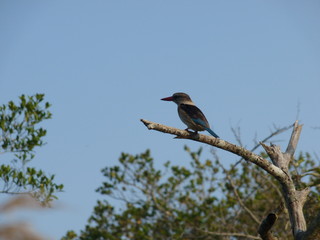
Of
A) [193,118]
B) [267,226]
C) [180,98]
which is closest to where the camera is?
[267,226]

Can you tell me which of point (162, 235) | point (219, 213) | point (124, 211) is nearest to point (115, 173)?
point (124, 211)

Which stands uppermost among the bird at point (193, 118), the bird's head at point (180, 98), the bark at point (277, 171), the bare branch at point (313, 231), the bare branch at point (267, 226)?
the bird's head at point (180, 98)

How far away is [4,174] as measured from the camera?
6859mm

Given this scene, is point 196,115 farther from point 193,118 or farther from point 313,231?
point 313,231

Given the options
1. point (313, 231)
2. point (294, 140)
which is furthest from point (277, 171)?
point (313, 231)

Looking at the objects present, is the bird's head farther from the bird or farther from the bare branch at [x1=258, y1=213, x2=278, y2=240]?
the bare branch at [x1=258, y1=213, x2=278, y2=240]

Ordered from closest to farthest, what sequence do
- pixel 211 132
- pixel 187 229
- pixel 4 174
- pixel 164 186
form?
pixel 211 132
pixel 4 174
pixel 187 229
pixel 164 186

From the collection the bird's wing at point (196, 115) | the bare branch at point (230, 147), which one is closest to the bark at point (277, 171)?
the bare branch at point (230, 147)

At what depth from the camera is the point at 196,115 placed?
6.84m

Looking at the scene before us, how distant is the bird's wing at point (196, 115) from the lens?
667 centimetres

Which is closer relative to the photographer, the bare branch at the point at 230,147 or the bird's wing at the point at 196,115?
the bare branch at the point at 230,147

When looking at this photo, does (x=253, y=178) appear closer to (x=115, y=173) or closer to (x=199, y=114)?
(x=115, y=173)

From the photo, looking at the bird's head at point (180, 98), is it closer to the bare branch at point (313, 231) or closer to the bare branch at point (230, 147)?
the bare branch at point (230, 147)

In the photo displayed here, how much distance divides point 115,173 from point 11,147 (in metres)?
4.92
